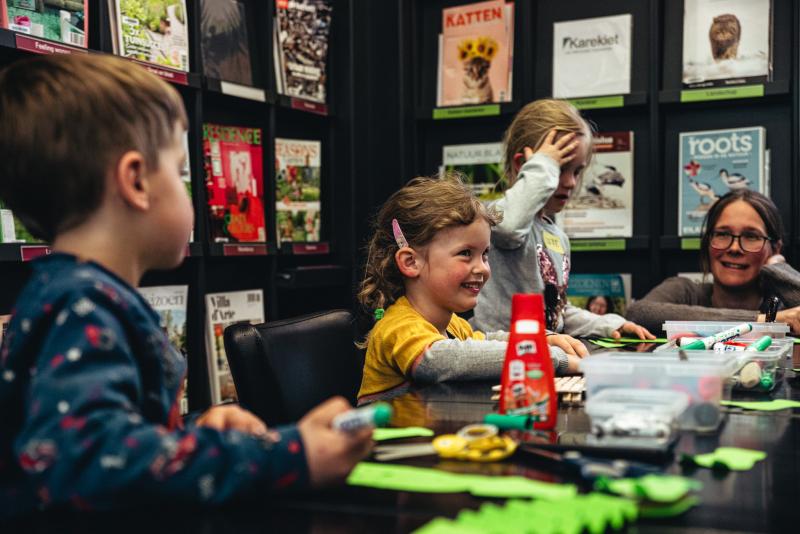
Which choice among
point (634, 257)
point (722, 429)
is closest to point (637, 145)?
point (634, 257)

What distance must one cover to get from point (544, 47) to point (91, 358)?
321 centimetres

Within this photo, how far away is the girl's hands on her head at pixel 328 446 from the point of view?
79 centimetres

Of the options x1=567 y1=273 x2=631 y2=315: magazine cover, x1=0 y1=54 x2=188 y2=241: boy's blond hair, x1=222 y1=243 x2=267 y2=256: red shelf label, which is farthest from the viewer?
x1=567 y1=273 x2=631 y2=315: magazine cover

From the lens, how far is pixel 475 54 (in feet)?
12.0

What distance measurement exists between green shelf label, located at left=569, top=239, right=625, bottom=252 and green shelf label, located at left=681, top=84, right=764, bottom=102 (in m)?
0.63

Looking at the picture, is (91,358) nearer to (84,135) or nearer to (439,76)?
(84,135)

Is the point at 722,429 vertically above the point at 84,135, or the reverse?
the point at 84,135

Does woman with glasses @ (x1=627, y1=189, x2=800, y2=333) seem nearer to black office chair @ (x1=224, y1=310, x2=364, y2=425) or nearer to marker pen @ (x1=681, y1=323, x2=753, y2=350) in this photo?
marker pen @ (x1=681, y1=323, x2=753, y2=350)

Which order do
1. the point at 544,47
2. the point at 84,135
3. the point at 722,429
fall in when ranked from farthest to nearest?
the point at 544,47 < the point at 722,429 < the point at 84,135

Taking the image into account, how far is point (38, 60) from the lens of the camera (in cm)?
94

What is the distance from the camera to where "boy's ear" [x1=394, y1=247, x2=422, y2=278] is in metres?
1.88

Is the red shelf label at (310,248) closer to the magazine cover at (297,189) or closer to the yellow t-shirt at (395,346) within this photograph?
the magazine cover at (297,189)

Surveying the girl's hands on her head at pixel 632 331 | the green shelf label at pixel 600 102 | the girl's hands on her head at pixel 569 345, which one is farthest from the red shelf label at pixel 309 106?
the girl's hands on her head at pixel 569 345

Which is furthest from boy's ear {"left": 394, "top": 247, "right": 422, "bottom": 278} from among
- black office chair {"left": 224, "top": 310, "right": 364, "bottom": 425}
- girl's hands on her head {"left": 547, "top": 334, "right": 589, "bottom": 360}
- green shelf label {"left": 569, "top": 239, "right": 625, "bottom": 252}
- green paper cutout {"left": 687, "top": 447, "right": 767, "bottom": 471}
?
green shelf label {"left": 569, "top": 239, "right": 625, "bottom": 252}
